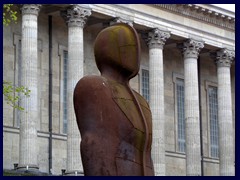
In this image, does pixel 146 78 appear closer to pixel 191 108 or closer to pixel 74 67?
pixel 191 108

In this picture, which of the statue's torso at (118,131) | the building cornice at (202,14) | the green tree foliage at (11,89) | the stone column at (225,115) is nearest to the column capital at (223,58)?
the stone column at (225,115)

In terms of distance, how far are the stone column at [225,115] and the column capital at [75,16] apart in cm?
1217

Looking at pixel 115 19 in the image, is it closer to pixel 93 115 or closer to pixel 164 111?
pixel 164 111

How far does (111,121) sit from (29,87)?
3204cm

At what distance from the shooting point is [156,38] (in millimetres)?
53531

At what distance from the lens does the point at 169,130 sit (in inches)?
2269

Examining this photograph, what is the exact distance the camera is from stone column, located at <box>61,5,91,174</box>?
4725 cm

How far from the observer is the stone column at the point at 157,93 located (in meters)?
51.6

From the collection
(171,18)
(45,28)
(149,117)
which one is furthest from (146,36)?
(149,117)

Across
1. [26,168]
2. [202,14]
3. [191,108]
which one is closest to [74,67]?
[26,168]

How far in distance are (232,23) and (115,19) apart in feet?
34.5

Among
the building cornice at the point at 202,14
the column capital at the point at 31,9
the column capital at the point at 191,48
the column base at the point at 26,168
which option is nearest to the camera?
the column base at the point at 26,168

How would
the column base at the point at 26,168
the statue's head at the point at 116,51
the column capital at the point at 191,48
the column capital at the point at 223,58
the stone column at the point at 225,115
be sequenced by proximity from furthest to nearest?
1. the column capital at the point at 223,58
2. the stone column at the point at 225,115
3. the column capital at the point at 191,48
4. the column base at the point at 26,168
5. the statue's head at the point at 116,51

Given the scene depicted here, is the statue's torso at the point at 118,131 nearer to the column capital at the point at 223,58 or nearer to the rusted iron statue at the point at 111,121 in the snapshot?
the rusted iron statue at the point at 111,121
